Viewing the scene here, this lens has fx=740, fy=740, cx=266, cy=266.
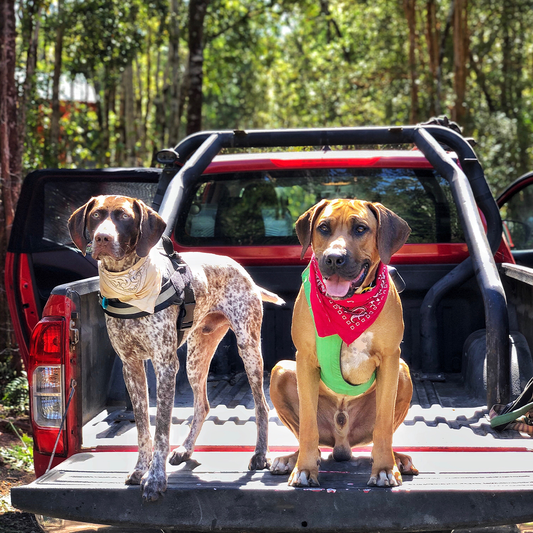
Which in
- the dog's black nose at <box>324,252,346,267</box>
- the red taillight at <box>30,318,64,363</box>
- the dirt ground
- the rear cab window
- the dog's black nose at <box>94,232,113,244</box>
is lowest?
the dirt ground

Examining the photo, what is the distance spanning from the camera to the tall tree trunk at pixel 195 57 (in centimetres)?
1193

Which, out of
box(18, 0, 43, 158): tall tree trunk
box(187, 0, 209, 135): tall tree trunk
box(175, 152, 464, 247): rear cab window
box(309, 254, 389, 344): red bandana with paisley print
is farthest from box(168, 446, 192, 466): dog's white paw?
box(187, 0, 209, 135): tall tree trunk

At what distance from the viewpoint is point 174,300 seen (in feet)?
9.98

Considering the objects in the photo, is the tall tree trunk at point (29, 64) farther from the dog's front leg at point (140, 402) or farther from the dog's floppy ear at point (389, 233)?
the dog's floppy ear at point (389, 233)

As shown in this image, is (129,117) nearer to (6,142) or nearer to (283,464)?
(6,142)

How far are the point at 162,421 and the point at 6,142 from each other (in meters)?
4.84

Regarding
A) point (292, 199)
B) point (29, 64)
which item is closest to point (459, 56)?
point (29, 64)

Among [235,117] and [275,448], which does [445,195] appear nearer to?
[275,448]

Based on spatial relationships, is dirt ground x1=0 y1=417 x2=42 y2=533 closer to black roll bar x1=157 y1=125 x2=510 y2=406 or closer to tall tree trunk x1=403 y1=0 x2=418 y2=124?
Result: black roll bar x1=157 y1=125 x2=510 y2=406

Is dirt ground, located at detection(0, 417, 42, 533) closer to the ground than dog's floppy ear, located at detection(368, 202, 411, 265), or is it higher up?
closer to the ground

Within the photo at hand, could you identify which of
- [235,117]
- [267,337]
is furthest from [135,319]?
[235,117]

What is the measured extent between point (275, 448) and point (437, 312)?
1.77m

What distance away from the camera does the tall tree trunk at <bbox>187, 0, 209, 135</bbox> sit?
39.1ft

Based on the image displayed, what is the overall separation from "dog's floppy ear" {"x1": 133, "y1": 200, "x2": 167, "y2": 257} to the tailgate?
922mm
